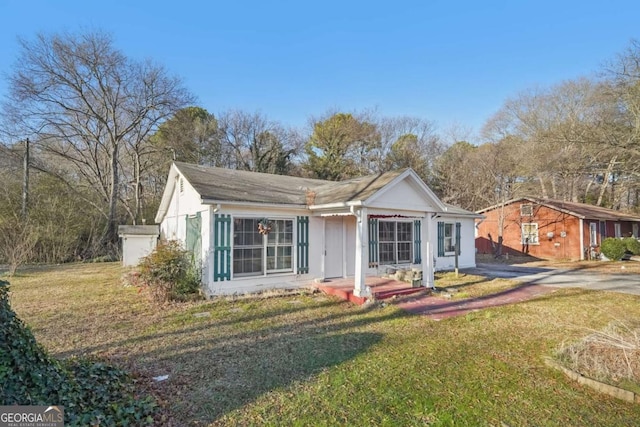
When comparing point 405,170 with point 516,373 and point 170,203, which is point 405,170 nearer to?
point 516,373

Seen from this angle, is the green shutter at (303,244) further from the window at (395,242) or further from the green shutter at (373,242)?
the window at (395,242)

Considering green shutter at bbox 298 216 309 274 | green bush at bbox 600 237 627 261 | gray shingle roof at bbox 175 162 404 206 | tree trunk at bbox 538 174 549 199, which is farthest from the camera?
tree trunk at bbox 538 174 549 199

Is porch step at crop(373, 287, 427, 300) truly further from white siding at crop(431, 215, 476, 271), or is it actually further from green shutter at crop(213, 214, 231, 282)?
white siding at crop(431, 215, 476, 271)

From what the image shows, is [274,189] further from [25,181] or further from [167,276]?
[25,181]

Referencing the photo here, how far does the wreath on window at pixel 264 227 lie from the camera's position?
30.2 feet

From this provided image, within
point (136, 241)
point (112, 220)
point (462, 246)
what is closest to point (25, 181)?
point (112, 220)

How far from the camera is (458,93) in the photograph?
19.2 m

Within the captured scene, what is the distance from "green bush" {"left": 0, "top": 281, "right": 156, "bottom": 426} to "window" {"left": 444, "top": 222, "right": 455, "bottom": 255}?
44.2 feet

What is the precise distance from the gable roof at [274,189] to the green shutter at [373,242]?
196 cm

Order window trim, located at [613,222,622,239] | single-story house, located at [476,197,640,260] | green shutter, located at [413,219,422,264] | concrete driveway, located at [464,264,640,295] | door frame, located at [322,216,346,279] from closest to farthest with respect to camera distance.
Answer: door frame, located at [322,216,346,279]
concrete driveway, located at [464,264,640,295]
green shutter, located at [413,219,422,264]
single-story house, located at [476,197,640,260]
window trim, located at [613,222,622,239]

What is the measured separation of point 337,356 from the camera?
5.01 metres

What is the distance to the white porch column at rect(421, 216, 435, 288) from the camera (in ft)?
32.4

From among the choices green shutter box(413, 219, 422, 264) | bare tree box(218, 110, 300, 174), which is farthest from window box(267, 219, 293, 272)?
bare tree box(218, 110, 300, 174)

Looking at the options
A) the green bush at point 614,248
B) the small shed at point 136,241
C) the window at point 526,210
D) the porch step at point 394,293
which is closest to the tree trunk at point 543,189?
the window at point 526,210
